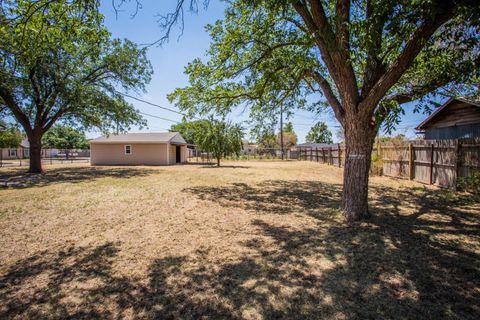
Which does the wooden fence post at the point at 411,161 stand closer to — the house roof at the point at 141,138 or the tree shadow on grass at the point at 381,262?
the tree shadow on grass at the point at 381,262

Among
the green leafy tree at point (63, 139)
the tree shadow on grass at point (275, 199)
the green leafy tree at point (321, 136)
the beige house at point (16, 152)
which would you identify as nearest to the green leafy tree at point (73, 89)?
the tree shadow on grass at point (275, 199)

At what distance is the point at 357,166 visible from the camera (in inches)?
193

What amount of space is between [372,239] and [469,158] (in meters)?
6.38

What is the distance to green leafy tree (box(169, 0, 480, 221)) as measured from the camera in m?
3.53

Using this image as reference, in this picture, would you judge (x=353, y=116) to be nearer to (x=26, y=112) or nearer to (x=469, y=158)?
(x=469, y=158)

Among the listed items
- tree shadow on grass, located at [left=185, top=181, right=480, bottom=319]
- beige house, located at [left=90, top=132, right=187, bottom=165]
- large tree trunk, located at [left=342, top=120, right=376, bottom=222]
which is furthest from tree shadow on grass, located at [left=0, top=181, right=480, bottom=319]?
beige house, located at [left=90, top=132, right=187, bottom=165]

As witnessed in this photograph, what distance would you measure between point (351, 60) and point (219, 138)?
1897cm

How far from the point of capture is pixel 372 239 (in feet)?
13.5

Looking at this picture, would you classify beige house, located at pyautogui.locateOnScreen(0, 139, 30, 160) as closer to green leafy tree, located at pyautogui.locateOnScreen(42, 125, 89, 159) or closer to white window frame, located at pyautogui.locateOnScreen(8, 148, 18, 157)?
white window frame, located at pyautogui.locateOnScreen(8, 148, 18, 157)

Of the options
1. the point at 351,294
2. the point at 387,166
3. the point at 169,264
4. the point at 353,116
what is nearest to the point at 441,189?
the point at 387,166

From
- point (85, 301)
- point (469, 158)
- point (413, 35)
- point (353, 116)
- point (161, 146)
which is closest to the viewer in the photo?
point (85, 301)

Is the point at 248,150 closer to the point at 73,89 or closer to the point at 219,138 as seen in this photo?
the point at 219,138

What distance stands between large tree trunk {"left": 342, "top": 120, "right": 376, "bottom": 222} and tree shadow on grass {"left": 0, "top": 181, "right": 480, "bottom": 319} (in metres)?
0.52

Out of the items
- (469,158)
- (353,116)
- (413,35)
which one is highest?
(413,35)
